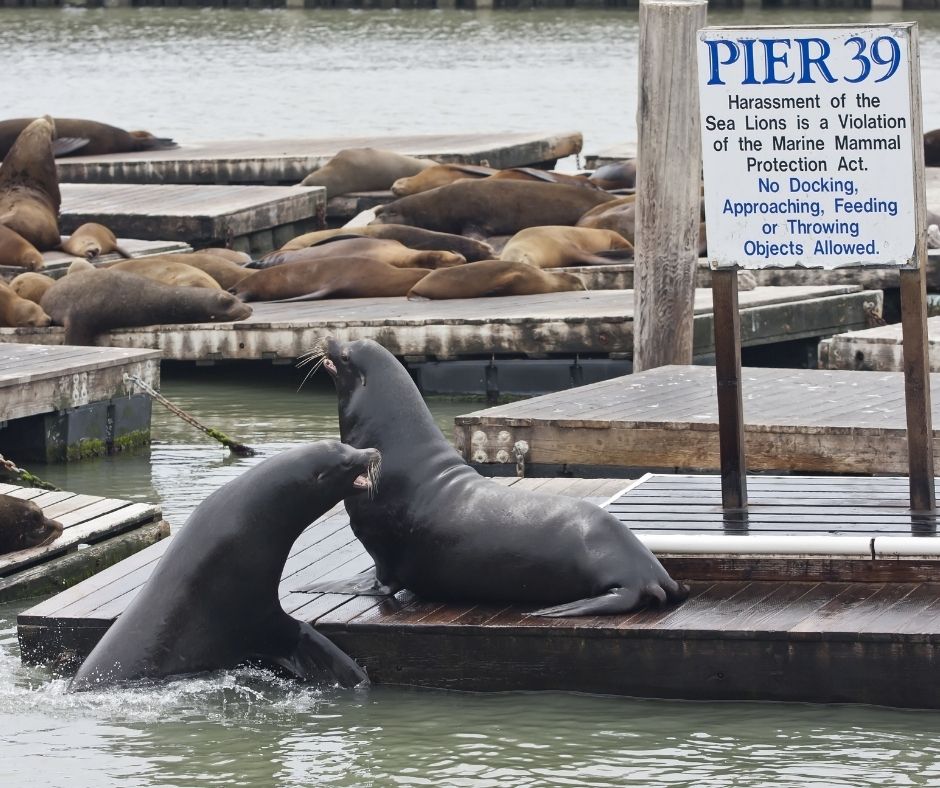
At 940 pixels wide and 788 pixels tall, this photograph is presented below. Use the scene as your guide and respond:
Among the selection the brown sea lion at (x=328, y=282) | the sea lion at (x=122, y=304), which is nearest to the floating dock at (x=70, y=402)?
the sea lion at (x=122, y=304)

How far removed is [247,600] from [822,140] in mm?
2187

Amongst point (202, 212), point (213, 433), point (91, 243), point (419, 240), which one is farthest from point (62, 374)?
point (202, 212)

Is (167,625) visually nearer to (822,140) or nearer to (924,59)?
(822,140)

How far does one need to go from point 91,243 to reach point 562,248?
316 centimetres

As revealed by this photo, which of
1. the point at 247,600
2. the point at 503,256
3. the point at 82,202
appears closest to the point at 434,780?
the point at 247,600

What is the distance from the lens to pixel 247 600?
17.9 ft

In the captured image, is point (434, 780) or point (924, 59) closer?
point (434, 780)

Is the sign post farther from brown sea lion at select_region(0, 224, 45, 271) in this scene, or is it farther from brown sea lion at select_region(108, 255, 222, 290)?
brown sea lion at select_region(0, 224, 45, 271)

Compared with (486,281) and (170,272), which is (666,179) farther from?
(170,272)

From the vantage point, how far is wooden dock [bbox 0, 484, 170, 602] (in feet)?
22.2

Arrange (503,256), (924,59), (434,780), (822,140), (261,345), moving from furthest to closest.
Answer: (924,59), (503,256), (261,345), (822,140), (434,780)

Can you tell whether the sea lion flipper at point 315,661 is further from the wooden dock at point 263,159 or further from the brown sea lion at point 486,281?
the wooden dock at point 263,159

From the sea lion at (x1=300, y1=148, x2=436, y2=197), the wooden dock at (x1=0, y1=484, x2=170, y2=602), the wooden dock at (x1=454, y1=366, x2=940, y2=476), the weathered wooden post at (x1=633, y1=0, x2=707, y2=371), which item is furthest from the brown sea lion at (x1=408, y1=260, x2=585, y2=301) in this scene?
the sea lion at (x1=300, y1=148, x2=436, y2=197)

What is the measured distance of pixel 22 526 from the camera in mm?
6840
